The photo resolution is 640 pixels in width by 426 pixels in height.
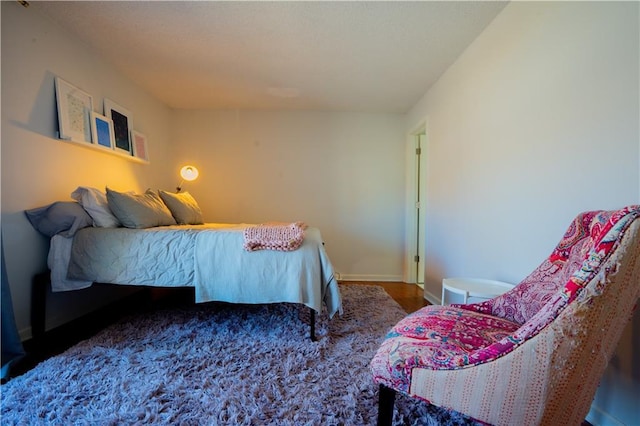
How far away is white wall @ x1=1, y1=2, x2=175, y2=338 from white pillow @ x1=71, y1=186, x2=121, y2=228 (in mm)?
122

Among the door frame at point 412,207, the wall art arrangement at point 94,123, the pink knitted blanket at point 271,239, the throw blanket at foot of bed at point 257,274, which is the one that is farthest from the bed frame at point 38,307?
the door frame at point 412,207

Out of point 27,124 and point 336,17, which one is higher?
point 336,17

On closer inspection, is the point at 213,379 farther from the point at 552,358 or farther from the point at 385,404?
the point at 552,358

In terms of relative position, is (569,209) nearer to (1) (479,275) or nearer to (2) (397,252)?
(1) (479,275)

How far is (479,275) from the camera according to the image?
2.11 m

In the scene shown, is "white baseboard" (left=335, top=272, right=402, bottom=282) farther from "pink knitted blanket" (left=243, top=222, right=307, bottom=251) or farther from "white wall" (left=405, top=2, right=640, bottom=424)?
"pink knitted blanket" (left=243, top=222, right=307, bottom=251)

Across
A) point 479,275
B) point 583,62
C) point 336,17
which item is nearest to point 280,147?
point 336,17

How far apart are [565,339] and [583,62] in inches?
50.8

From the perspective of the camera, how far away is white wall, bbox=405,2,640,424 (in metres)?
1.13

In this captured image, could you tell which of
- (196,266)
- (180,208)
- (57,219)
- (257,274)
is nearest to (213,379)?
(257,274)

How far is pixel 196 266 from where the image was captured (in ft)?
6.32

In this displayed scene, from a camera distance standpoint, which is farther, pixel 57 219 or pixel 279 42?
pixel 279 42

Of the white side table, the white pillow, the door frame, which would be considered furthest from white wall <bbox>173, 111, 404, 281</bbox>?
the white side table

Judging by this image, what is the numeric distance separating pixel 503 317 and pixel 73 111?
3183 mm
